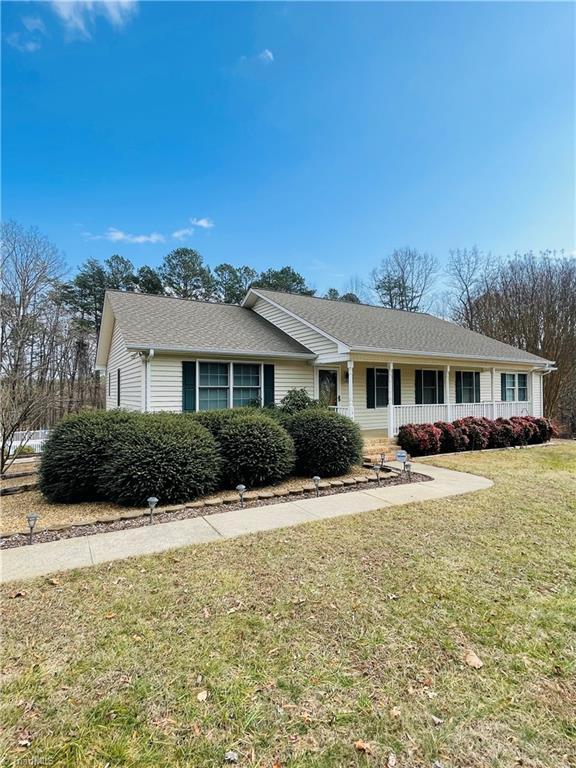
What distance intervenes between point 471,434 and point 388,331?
15.0 ft

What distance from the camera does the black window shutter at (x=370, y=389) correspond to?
43.8 ft

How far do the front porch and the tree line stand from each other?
6.78 m

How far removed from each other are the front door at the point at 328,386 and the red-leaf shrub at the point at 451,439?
3386mm

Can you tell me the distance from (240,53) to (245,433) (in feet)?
36.9

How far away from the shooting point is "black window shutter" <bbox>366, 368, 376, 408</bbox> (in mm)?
13336

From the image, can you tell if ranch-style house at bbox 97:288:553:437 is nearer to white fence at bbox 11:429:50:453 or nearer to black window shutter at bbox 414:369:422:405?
black window shutter at bbox 414:369:422:405

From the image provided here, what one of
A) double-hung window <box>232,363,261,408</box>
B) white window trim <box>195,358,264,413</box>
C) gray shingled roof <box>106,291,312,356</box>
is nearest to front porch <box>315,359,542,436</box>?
gray shingled roof <box>106,291,312,356</box>

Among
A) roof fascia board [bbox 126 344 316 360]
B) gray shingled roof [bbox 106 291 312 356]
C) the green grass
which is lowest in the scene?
the green grass

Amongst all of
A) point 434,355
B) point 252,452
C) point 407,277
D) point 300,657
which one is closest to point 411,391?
point 434,355

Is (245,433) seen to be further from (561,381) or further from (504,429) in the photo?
(561,381)

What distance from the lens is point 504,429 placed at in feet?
42.7

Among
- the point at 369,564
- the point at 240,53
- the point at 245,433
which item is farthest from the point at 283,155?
the point at 369,564

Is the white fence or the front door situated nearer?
the white fence

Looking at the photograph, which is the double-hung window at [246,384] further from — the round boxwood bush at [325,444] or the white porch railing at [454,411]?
the white porch railing at [454,411]
